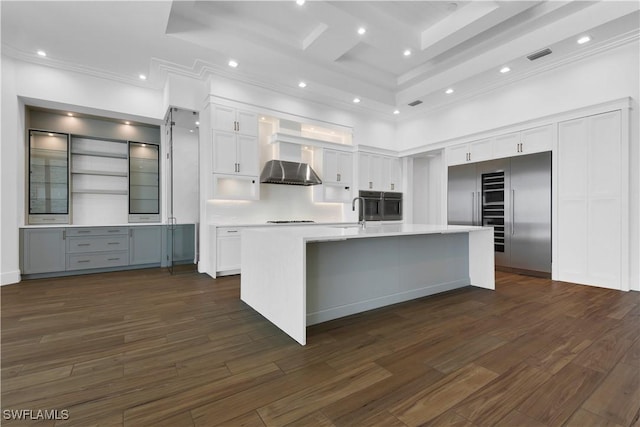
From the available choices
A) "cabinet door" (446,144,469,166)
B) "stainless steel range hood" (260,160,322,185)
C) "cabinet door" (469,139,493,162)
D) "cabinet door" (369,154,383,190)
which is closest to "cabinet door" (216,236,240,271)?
"stainless steel range hood" (260,160,322,185)

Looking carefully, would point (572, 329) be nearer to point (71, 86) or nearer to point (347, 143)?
point (347, 143)

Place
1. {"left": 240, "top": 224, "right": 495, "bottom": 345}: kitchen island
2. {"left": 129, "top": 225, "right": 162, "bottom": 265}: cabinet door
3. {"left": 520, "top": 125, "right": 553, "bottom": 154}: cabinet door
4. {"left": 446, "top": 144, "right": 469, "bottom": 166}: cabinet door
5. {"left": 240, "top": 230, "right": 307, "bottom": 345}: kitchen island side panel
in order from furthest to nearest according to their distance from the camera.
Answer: {"left": 446, "top": 144, "right": 469, "bottom": 166}: cabinet door < {"left": 129, "top": 225, "right": 162, "bottom": 265}: cabinet door < {"left": 520, "top": 125, "right": 553, "bottom": 154}: cabinet door < {"left": 240, "top": 224, "right": 495, "bottom": 345}: kitchen island < {"left": 240, "top": 230, "right": 307, "bottom": 345}: kitchen island side panel

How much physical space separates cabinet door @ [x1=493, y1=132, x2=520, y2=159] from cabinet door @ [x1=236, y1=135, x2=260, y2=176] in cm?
425

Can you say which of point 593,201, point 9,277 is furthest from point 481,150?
point 9,277

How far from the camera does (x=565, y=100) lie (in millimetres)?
4418

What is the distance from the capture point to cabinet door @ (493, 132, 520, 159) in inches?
187

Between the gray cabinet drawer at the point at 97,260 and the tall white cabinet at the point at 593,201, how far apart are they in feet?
23.5

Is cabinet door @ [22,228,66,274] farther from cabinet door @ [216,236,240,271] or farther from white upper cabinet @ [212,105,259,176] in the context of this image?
white upper cabinet @ [212,105,259,176]

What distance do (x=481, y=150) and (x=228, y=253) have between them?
4845 millimetres

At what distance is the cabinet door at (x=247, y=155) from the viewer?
503cm

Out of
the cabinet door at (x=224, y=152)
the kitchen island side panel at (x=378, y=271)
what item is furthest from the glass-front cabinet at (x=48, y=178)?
the kitchen island side panel at (x=378, y=271)

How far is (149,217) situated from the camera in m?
5.64

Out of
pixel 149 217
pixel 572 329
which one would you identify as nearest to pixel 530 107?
pixel 572 329

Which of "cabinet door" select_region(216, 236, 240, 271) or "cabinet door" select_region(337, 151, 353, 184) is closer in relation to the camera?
"cabinet door" select_region(216, 236, 240, 271)
